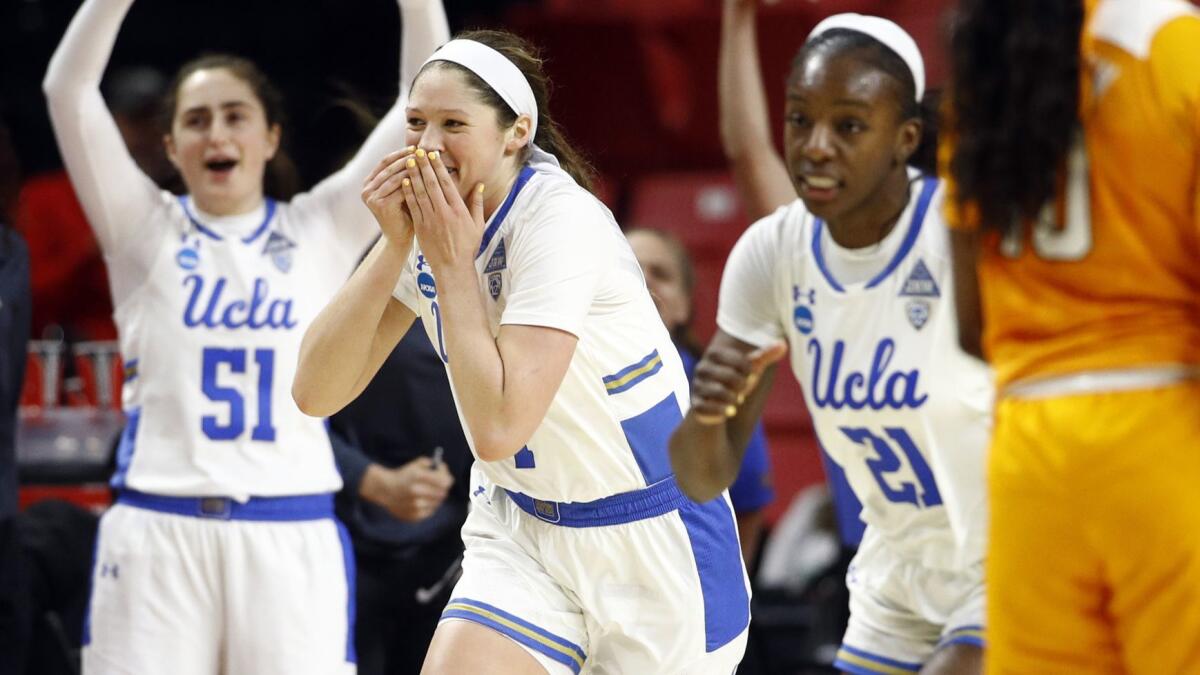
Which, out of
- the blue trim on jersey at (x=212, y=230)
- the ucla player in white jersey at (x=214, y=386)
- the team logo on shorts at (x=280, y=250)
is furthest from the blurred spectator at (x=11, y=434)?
the team logo on shorts at (x=280, y=250)

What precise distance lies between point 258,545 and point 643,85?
16.6 feet

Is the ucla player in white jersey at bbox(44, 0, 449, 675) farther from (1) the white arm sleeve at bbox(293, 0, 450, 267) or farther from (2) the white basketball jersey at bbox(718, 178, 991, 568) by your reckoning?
(2) the white basketball jersey at bbox(718, 178, 991, 568)

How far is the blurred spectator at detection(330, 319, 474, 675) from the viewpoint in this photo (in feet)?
18.2

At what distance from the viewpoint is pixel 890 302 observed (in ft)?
12.1

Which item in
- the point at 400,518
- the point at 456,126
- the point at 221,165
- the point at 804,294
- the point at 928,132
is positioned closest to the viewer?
the point at 456,126

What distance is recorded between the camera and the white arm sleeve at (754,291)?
3.79 m

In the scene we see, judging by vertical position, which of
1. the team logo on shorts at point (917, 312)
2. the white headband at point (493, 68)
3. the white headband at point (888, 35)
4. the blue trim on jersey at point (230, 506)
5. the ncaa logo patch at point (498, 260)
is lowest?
the blue trim on jersey at point (230, 506)


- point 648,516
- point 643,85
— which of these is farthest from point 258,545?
point 643,85

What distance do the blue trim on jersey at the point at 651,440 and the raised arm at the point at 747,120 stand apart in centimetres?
129

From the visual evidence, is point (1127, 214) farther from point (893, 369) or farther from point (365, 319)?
point (365, 319)

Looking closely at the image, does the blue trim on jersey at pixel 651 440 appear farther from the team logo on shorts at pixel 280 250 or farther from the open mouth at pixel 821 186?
the team logo on shorts at pixel 280 250

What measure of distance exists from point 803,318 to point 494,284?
67cm

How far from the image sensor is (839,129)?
363 centimetres

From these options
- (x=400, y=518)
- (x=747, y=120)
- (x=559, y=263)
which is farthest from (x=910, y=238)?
(x=400, y=518)
